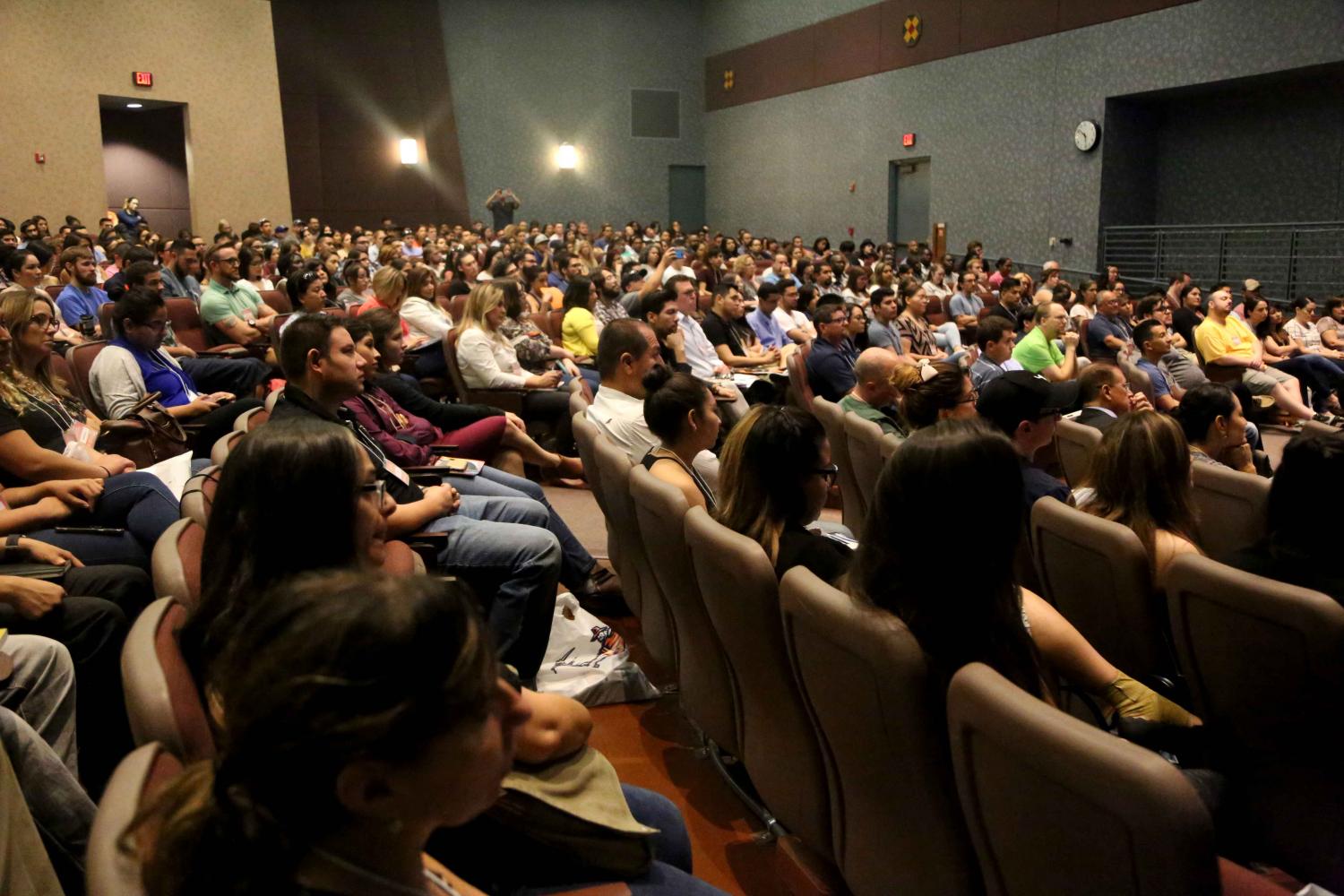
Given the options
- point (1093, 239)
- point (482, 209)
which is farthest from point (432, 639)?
point (482, 209)

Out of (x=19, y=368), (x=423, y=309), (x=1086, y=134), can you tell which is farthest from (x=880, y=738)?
(x=1086, y=134)

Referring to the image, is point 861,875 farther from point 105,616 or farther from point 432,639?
point 105,616

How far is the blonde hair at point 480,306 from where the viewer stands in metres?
5.45

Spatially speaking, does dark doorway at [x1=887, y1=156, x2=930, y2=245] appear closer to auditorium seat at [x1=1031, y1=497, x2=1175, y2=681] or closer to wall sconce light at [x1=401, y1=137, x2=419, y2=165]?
wall sconce light at [x1=401, y1=137, x2=419, y2=165]

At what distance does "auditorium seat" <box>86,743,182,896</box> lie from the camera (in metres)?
0.94

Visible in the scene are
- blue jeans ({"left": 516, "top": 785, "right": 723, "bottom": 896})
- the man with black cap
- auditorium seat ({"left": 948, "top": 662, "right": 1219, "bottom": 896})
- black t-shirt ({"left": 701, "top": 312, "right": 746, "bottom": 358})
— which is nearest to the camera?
auditorium seat ({"left": 948, "top": 662, "right": 1219, "bottom": 896})

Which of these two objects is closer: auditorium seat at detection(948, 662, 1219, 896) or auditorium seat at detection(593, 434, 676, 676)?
auditorium seat at detection(948, 662, 1219, 896)

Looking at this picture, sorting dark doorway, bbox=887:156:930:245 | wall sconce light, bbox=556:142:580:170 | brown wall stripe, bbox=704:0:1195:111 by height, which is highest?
brown wall stripe, bbox=704:0:1195:111

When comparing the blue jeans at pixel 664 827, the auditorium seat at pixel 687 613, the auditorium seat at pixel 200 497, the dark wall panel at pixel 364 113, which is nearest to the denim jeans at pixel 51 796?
the auditorium seat at pixel 200 497

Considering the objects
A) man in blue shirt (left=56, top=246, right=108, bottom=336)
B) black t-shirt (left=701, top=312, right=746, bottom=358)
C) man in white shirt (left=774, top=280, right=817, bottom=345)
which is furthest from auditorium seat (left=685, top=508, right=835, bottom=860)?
man in blue shirt (left=56, top=246, right=108, bottom=336)

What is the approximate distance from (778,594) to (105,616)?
57.6 inches

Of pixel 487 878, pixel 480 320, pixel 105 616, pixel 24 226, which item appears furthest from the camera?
pixel 24 226

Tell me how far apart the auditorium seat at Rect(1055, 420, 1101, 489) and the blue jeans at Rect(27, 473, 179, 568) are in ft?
9.23

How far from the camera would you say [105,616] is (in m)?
2.28
